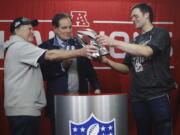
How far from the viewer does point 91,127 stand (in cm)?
185

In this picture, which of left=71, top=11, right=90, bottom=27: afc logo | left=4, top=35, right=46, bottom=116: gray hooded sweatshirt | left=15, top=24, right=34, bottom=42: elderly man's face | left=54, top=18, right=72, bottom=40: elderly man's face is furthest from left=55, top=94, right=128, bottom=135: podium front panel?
left=71, top=11, right=90, bottom=27: afc logo

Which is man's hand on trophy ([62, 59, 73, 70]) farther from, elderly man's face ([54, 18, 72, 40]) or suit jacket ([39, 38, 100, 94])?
elderly man's face ([54, 18, 72, 40])

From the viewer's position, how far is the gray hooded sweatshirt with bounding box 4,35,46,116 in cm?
211

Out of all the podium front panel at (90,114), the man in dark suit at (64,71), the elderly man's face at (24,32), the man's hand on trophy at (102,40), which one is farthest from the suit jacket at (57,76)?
the podium front panel at (90,114)

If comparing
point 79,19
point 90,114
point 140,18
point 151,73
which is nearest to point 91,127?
point 90,114

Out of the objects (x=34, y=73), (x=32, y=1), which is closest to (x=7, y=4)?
(x=32, y=1)

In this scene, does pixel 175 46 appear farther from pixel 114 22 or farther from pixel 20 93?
pixel 20 93

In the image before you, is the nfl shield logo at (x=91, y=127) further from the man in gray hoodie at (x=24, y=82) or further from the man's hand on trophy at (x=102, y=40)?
the man's hand on trophy at (x=102, y=40)

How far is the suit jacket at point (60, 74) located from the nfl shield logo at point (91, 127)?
0.56m

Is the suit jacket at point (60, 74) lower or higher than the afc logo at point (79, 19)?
lower

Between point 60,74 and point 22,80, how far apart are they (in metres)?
0.37

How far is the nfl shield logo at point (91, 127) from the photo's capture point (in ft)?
6.08

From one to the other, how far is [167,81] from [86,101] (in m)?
0.80

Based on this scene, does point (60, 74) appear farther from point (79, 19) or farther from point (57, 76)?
point (79, 19)
